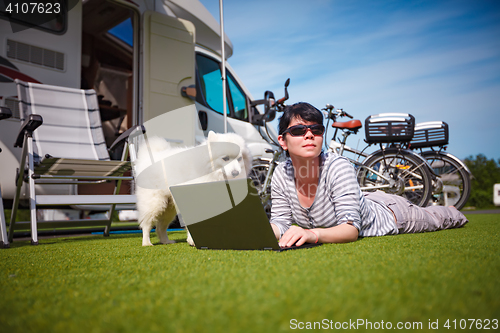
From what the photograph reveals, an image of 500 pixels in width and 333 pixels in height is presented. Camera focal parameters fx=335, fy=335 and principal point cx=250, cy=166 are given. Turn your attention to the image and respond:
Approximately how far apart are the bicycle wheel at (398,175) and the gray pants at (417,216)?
3.68ft

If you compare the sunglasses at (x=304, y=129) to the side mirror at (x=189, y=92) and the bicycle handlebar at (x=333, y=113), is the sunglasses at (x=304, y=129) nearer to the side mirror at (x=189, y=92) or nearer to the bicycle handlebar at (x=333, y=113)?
the bicycle handlebar at (x=333, y=113)

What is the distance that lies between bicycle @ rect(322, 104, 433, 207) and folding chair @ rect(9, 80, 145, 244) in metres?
2.60

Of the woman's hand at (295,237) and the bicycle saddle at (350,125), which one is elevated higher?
the bicycle saddle at (350,125)

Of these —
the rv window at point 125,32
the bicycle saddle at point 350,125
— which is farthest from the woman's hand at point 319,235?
the rv window at point 125,32

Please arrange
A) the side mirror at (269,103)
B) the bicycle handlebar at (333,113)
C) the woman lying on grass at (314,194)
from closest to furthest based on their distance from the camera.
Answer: the woman lying on grass at (314,194) < the bicycle handlebar at (333,113) < the side mirror at (269,103)

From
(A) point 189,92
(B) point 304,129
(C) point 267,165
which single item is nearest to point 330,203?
(B) point 304,129

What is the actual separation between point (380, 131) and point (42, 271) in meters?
3.93

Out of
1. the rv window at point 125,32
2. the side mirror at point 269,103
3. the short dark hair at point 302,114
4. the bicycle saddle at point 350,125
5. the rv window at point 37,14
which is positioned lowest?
the short dark hair at point 302,114

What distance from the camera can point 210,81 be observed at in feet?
18.6

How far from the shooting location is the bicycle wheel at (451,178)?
14.6 ft

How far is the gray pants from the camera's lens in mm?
2504

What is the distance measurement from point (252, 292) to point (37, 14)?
15.3 ft

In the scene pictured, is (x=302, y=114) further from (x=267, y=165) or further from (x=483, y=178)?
(x=483, y=178)

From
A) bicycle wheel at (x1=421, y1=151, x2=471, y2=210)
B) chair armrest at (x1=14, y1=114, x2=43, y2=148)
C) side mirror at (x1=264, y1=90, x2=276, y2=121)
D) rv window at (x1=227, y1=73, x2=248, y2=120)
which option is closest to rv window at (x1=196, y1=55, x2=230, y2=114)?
rv window at (x1=227, y1=73, x2=248, y2=120)
